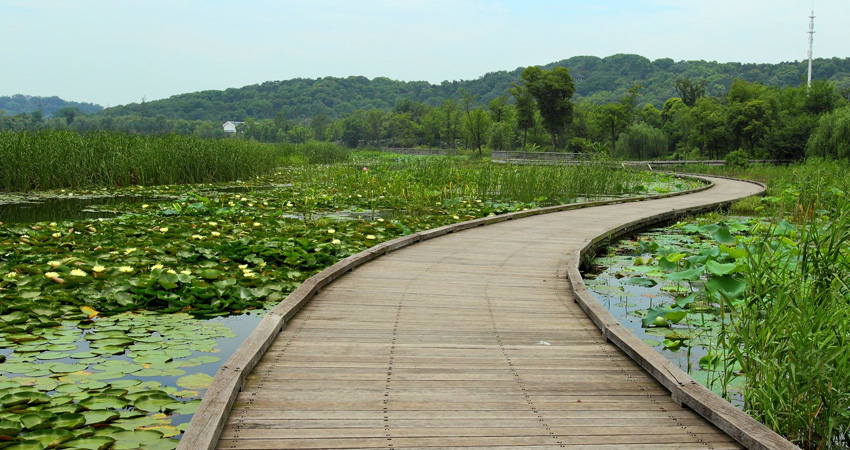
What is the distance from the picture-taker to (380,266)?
230 inches

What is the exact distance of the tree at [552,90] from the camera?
51469 millimetres

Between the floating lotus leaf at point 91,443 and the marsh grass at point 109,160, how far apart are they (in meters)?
10.5

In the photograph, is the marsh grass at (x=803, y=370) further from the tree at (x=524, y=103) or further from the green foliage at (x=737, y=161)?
the tree at (x=524, y=103)

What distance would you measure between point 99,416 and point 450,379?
60.8 inches

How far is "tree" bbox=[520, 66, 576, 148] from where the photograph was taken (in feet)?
169

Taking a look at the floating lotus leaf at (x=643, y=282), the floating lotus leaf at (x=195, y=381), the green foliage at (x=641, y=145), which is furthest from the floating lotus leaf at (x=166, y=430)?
the green foliage at (x=641, y=145)

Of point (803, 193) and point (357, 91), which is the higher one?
point (357, 91)

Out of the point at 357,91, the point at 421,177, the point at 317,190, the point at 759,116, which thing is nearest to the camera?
the point at 317,190

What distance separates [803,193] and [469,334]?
30.4ft

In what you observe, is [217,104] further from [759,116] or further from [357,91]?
[759,116]

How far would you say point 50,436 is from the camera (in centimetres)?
249

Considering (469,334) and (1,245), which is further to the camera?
(1,245)

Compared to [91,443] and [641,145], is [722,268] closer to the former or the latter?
[91,443]

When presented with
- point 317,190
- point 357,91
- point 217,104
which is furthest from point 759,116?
point 357,91
